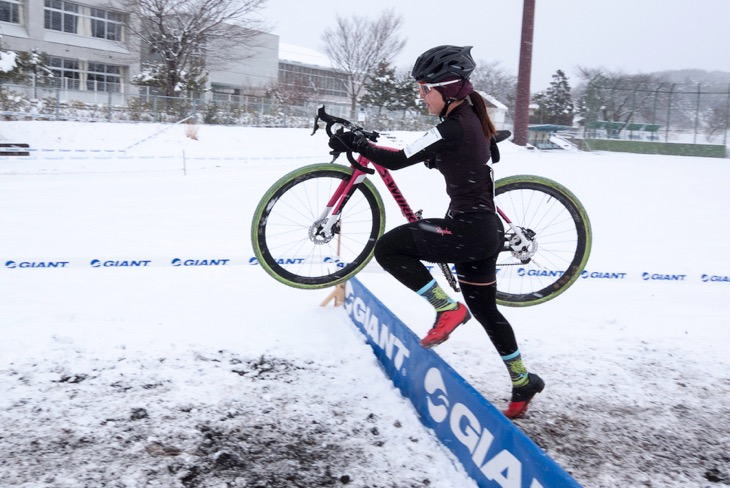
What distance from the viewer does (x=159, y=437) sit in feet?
11.0

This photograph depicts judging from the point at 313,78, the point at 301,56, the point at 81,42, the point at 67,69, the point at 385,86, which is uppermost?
the point at 301,56

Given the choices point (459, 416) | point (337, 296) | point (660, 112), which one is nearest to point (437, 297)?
point (459, 416)

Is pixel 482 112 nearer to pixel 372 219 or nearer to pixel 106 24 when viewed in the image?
pixel 372 219

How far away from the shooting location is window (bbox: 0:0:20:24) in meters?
33.7

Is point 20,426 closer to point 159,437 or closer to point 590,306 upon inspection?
point 159,437

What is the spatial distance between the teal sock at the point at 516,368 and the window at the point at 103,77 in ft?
128

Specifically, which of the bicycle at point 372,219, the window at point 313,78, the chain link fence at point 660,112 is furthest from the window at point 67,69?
the bicycle at point 372,219

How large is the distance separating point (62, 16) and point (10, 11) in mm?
3279

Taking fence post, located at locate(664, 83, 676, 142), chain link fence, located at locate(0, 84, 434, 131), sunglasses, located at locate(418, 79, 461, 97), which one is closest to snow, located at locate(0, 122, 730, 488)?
sunglasses, located at locate(418, 79, 461, 97)

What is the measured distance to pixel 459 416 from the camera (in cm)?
329

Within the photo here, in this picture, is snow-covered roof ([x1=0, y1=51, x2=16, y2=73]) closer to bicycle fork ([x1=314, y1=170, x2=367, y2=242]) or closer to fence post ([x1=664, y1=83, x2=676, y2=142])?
bicycle fork ([x1=314, y1=170, x2=367, y2=242])

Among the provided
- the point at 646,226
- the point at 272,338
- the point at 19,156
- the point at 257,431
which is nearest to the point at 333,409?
the point at 257,431

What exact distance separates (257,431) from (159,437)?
20.8 inches

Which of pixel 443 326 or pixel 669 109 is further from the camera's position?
pixel 669 109
